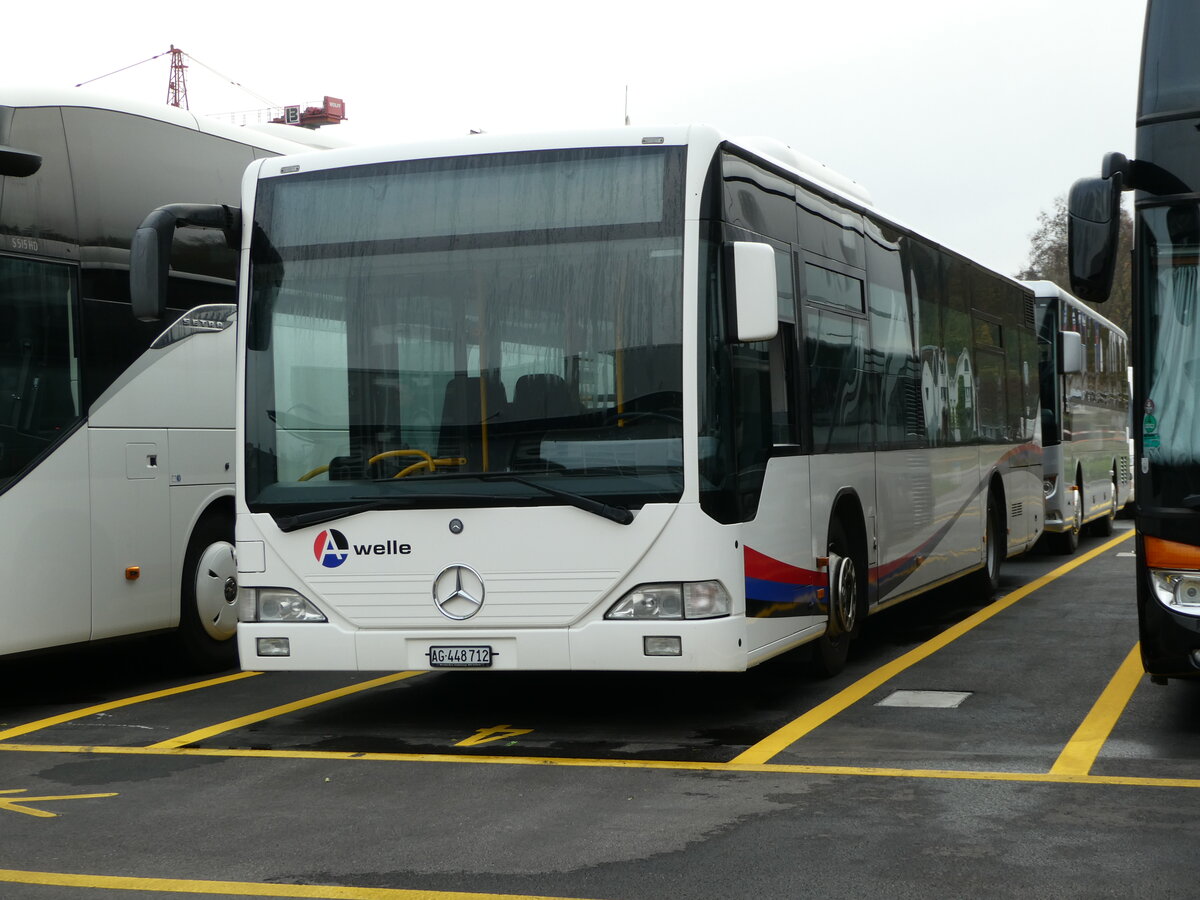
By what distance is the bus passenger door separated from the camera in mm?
10125

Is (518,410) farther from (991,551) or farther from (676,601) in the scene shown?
(991,551)

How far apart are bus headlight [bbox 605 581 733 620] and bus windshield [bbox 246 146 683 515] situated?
437 millimetres

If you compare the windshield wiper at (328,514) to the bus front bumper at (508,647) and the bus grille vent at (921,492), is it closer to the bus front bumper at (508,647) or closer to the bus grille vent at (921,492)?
the bus front bumper at (508,647)

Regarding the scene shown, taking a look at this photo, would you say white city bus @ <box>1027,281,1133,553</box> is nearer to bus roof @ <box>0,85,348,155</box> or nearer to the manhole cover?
bus roof @ <box>0,85,348,155</box>

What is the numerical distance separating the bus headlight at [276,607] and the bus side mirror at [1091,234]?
4037 mm

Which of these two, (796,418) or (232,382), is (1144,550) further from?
(232,382)

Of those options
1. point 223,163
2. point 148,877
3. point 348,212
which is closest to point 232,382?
point 223,163

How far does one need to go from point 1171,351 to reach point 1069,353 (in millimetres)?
13964

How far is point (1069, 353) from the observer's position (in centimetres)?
2123

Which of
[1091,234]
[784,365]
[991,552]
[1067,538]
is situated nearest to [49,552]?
[784,365]

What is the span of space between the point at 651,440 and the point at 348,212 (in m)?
2.03

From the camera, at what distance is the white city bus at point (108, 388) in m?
9.53

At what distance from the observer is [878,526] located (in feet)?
36.3

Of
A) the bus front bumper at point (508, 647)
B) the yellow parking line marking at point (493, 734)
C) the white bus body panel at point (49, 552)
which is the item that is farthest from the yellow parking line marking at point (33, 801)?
the white bus body panel at point (49, 552)
